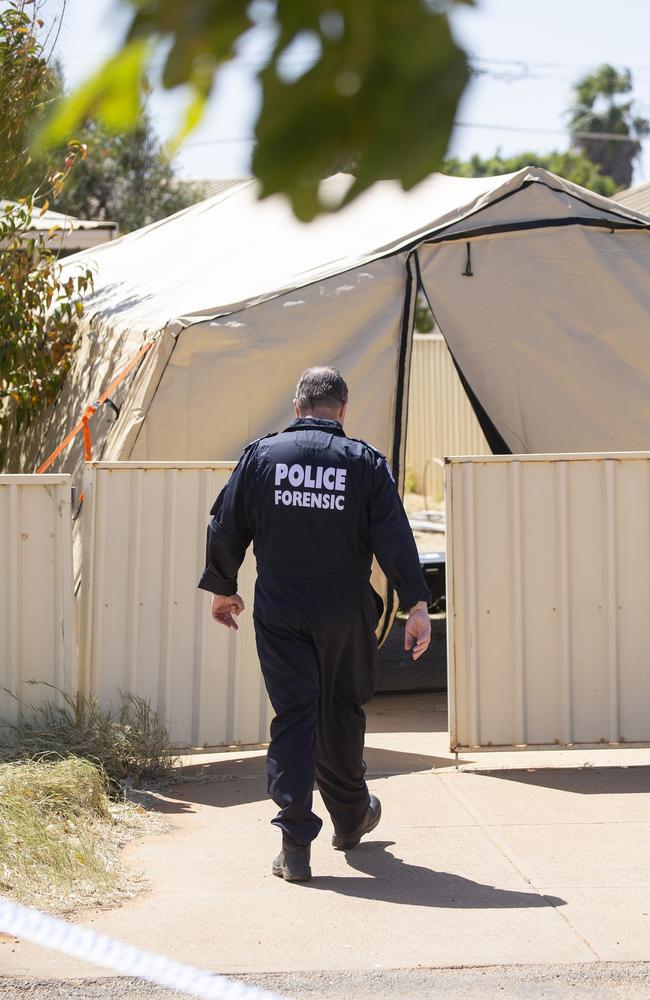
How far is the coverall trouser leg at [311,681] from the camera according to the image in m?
4.72

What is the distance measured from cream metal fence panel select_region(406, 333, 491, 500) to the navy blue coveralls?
45.4 ft

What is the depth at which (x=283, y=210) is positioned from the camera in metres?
1.82

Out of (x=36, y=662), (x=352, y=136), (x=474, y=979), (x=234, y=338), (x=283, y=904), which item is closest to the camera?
(x=352, y=136)

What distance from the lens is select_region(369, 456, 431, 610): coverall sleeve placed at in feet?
15.6

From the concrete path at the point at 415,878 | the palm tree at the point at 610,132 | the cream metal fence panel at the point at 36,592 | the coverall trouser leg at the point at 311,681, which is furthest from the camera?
the palm tree at the point at 610,132

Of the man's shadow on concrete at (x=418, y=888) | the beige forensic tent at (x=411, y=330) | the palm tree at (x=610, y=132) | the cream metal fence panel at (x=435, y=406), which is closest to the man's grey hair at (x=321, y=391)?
the man's shadow on concrete at (x=418, y=888)

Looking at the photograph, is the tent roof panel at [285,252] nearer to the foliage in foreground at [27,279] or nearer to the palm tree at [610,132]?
the foliage in foreground at [27,279]

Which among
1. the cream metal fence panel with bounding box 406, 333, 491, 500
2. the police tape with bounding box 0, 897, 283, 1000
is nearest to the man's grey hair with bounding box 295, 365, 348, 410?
the police tape with bounding box 0, 897, 283, 1000

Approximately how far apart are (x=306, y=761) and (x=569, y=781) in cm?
194

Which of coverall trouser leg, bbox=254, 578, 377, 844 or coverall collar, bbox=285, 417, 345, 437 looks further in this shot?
coverall collar, bbox=285, 417, 345, 437

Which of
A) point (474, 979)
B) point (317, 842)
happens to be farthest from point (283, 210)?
point (317, 842)

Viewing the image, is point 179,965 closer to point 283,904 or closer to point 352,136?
point 283,904

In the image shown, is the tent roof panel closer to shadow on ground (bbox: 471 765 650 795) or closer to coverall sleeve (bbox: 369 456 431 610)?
coverall sleeve (bbox: 369 456 431 610)

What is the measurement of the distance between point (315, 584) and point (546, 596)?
5.69ft
